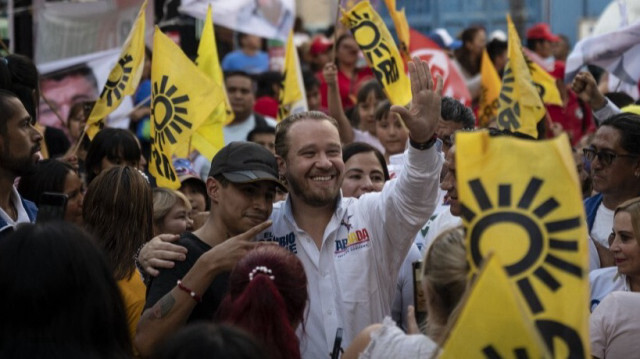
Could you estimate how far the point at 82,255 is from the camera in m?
3.47

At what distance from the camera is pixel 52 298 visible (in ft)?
11.1

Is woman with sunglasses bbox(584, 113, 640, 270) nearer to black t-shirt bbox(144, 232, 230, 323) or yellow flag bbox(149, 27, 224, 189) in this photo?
black t-shirt bbox(144, 232, 230, 323)

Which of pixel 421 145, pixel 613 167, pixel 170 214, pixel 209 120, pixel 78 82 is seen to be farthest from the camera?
pixel 78 82

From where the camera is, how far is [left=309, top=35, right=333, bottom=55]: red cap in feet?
47.0

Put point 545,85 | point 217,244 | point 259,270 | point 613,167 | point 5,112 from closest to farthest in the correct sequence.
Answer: point 259,270
point 217,244
point 5,112
point 613,167
point 545,85

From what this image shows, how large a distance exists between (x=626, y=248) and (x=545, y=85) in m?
5.07

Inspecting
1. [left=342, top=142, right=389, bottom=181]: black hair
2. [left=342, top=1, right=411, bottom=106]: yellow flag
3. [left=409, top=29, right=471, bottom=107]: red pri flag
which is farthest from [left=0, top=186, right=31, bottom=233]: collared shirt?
[left=409, top=29, right=471, bottom=107]: red pri flag

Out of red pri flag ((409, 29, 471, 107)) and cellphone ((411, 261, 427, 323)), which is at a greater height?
cellphone ((411, 261, 427, 323))

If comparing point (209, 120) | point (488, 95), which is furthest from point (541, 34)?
point (209, 120)

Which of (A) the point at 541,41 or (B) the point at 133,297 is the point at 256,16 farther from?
(B) the point at 133,297

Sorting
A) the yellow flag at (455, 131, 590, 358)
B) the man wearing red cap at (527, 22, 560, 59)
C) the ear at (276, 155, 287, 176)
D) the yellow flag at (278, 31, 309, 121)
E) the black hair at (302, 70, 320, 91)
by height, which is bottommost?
the black hair at (302, 70, 320, 91)

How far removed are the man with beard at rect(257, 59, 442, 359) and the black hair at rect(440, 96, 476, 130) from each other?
75.5 inches

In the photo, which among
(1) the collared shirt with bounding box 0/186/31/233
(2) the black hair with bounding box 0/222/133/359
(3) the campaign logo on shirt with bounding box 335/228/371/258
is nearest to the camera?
(2) the black hair with bounding box 0/222/133/359

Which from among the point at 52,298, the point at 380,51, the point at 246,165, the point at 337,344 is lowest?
the point at 380,51
